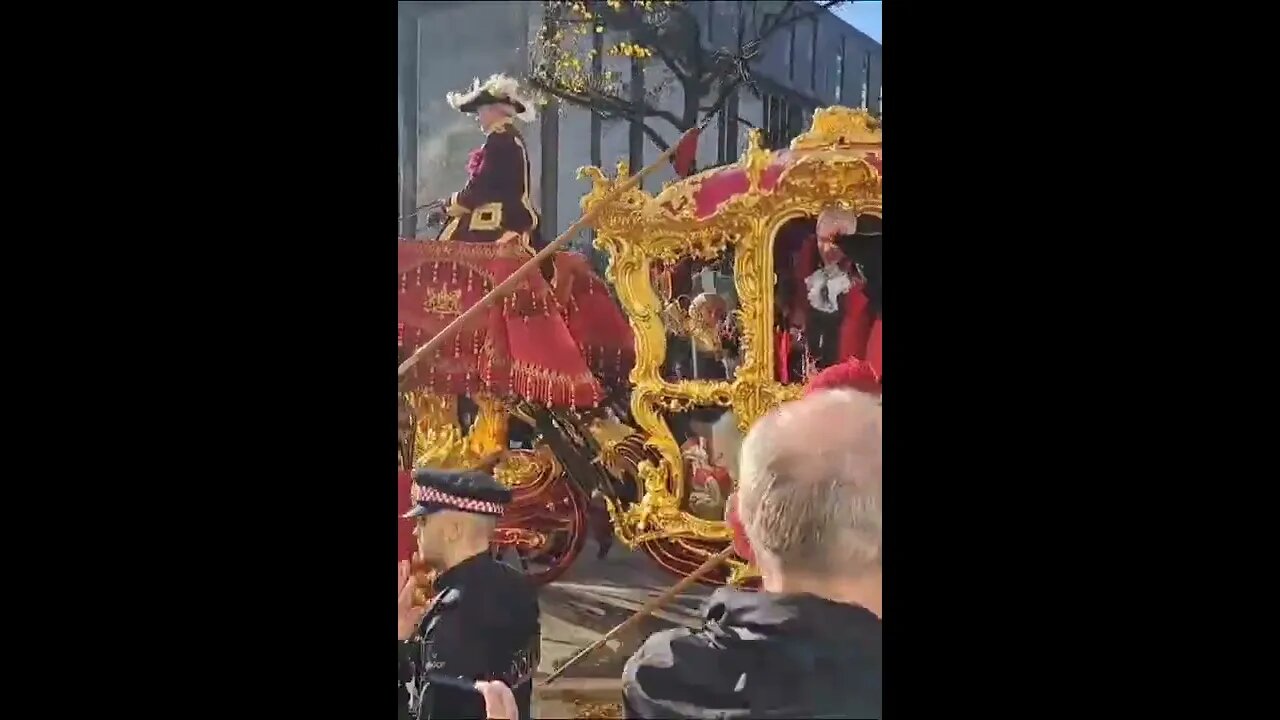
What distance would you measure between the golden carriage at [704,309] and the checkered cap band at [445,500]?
199mm

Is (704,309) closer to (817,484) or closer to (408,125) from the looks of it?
(817,484)

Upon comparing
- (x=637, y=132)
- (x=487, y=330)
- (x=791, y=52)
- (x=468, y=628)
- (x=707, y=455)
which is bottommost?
(x=468, y=628)

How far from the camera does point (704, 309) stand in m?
1.51

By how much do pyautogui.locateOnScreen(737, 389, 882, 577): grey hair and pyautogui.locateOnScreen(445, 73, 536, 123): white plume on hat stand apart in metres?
0.60

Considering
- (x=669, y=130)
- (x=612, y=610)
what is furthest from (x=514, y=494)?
(x=669, y=130)

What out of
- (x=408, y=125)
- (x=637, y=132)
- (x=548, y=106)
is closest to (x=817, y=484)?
(x=637, y=132)

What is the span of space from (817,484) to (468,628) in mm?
574

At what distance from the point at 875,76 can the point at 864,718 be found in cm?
95

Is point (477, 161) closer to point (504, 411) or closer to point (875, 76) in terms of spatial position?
point (504, 411)

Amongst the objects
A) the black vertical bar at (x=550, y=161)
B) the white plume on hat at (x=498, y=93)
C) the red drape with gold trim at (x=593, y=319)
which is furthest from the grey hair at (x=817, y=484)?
the white plume on hat at (x=498, y=93)

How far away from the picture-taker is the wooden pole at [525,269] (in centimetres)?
151

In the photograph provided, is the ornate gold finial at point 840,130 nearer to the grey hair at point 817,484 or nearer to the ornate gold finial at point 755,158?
the ornate gold finial at point 755,158

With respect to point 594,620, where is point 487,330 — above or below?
above

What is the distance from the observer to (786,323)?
4.89 feet
